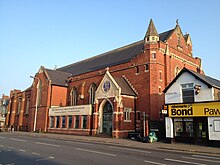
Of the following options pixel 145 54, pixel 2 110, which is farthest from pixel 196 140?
pixel 2 110

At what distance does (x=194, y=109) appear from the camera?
2200cm

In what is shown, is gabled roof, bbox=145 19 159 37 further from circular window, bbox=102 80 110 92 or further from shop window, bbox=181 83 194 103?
shop window, bbox=181 83 194 103

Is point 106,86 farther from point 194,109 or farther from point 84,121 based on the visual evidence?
point 194,109

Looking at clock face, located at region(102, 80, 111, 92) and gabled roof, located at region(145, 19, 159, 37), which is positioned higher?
gabled roof, located at region(145, 19, 159, 37)

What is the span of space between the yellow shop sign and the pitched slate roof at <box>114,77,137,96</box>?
969 cm

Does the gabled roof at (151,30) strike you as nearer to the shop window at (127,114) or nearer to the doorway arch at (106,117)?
the shop window at (127,114)

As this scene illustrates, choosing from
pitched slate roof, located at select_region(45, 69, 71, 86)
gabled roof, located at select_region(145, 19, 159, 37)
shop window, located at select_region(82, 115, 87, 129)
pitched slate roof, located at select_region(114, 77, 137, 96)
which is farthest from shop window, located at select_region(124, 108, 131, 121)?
pitched slate roof, located at select_region(45, 69, 71, 86)

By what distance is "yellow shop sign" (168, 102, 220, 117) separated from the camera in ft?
67.1

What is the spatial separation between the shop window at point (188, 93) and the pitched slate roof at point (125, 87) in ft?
33.7

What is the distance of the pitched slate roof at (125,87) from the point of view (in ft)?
108

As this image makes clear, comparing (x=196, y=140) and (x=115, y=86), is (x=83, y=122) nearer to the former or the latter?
(x=115, y=86)

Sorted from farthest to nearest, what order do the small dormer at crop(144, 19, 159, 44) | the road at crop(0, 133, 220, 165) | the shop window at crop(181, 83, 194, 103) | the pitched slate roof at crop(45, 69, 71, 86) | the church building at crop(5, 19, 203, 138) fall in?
the pitched slate roof at crop(45, 69, 71, 86) < the small dormer at crop(144, 19, 159, 44) < the church building at crop(5, 19, 203, 138) < the shop window at crop(181, 83, 194, 103) < the road at crop(0, 133, 220, 165)

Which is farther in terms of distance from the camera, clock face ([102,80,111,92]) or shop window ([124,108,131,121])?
clock face ([102,80,111,92])

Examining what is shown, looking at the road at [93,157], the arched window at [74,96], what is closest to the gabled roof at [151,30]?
the arched window at [74,96]
